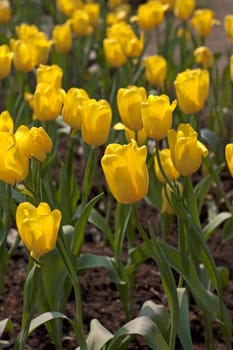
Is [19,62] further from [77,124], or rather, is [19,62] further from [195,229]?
[195,229]

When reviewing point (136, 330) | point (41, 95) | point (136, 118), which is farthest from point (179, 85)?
point (136, 330)

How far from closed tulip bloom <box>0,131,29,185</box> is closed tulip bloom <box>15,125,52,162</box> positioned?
5 cm

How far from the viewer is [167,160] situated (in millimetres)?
2184

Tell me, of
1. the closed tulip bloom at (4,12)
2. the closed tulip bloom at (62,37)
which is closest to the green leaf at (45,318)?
the closed tulip bloom at (62,37)

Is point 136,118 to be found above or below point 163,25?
above

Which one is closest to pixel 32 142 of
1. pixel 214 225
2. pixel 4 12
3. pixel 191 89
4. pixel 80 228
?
pixel 80 228

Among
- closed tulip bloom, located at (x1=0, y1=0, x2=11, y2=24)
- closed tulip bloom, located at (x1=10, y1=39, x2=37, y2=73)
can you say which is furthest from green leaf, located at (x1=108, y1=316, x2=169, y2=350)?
closed tulip bloom, located at (x1=0, y1=0, x2=11, y2=24)

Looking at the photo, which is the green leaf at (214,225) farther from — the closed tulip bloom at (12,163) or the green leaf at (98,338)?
the closed tulip bloom at (12,163)

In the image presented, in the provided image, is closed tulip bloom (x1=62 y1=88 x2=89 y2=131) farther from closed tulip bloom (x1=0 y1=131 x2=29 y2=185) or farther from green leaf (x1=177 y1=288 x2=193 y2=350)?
green leaf (x1=177 y1=288 x2=193 y2=350)

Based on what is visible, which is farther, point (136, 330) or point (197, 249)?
point (197, 249)

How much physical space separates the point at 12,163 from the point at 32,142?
130 mm

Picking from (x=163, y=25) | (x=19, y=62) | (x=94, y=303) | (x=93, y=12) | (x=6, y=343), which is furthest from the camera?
(x=163, y=25)

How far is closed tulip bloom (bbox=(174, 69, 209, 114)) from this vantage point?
6.97 feet

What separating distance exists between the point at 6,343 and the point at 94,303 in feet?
1.31
